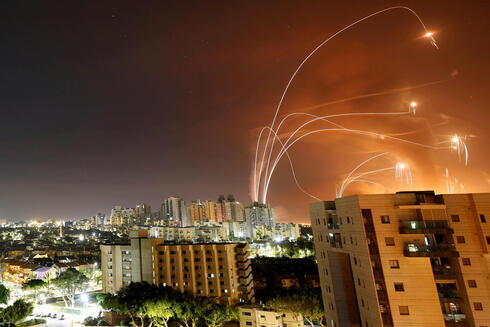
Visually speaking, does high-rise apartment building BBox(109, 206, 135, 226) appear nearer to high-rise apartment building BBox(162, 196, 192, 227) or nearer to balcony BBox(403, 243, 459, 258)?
high-rise apartment building BBox(162, 196, 192, 227)

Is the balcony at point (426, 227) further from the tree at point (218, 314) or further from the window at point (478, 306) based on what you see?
the tree at point (218, 314)

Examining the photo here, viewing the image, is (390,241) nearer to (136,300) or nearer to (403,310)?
(403,310)

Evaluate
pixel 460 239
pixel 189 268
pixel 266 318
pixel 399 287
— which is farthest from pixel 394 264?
pixel 189 268

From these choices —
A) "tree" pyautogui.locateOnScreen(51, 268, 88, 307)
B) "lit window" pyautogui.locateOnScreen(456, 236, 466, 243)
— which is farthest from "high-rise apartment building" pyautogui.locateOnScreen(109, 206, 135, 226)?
"lit window" pyautogui.locateOnScreen(456, 236, 466, 243)

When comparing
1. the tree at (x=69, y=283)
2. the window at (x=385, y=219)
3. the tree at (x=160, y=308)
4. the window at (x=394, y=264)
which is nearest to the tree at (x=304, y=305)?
the tree at (x=160, y=308)

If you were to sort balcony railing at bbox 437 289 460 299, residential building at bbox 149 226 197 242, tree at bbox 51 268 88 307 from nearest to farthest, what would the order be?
balcony railing at bbox 437 289 460 299 < tree at bbox 51 268 88 307 < residential building at bbox 149 226 197 242

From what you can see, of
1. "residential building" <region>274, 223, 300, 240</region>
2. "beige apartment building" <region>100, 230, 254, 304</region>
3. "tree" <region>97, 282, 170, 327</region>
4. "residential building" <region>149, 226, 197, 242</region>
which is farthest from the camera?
"residential building" <region>274, 223, 300, 240</region>
